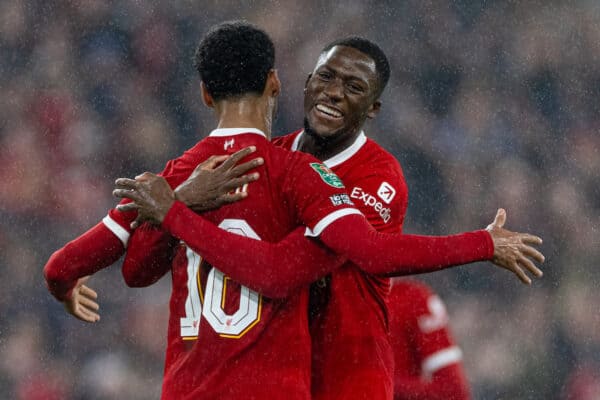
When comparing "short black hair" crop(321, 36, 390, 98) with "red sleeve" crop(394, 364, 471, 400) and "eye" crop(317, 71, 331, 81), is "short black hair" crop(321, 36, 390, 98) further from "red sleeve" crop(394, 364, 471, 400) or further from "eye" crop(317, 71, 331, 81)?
"red sleeve" crop(394, 364, 471, 400)

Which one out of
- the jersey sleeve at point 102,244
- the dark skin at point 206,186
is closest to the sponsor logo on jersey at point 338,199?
the dark skin at point 206,186

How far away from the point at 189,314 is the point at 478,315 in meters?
4.49

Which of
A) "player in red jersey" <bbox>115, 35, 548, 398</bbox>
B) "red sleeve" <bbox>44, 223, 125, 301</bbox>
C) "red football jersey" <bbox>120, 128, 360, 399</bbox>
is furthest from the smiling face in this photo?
"red sleeve" <bbox>44, 223, 125, 301</bbox>

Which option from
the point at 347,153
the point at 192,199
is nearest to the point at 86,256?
the point at 192,199

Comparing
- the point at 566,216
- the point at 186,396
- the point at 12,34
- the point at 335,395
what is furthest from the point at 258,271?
the point at 12,34

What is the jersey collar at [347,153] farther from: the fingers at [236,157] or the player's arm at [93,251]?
the player's arm at [93,251]

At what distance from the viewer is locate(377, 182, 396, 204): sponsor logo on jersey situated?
10.8 ft

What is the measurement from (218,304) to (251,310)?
3.8 inches

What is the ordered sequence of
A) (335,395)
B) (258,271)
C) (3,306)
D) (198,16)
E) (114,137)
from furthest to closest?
(198,16), (114,137), (3,306), (335,395), (258,271)

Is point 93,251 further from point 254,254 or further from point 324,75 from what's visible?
point 324,75

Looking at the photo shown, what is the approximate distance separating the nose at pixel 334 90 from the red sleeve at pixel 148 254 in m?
0.88

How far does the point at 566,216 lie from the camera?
724 centimetres

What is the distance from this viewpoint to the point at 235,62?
2873 mm

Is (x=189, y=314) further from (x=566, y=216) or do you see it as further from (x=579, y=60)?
(x=579, y=60)
